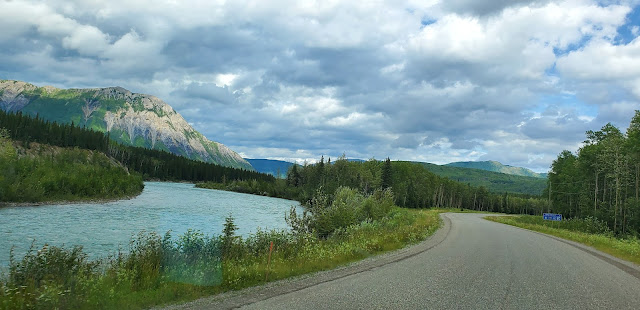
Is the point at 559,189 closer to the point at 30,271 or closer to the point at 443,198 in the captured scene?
the point at 443,198

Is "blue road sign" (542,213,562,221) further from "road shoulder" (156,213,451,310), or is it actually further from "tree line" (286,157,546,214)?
"tree line" (286,157,546,214)

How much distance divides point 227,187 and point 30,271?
14853 centimetres

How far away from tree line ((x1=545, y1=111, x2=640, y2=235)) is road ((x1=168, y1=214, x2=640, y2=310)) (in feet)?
130

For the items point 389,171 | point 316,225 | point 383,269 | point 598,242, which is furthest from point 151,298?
point 389,171

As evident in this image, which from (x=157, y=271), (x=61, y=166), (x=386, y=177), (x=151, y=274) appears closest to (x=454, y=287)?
(x=157, y=271)

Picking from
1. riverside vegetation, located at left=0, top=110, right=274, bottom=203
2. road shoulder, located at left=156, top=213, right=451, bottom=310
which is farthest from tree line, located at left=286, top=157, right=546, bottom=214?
road shoulder, located at left=156, top=213, right=451, bottom=310

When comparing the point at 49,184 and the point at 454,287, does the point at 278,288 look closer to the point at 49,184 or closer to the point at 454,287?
the point at 454,287

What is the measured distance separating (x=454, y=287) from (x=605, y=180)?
64966 millimetres

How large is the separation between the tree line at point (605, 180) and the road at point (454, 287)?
130 ft

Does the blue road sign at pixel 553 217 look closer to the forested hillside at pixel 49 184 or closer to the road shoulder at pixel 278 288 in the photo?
the road shoulder at pixel 278 288

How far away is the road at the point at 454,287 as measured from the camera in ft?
29.8

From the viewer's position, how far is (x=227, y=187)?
513 ft

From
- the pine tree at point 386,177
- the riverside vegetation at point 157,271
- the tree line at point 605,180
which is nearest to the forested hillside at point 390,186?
the pine tree at point 386,177

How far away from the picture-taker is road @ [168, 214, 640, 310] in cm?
909
